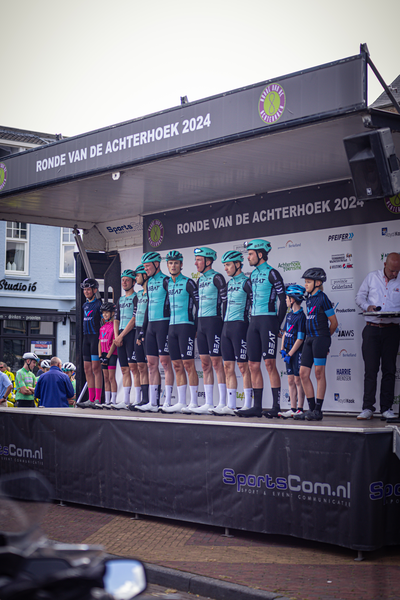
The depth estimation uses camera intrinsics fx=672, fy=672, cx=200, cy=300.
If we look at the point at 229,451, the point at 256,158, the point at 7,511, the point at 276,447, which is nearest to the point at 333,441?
the point at 276,447

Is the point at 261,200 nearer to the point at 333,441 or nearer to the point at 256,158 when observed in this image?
the point at 256,158

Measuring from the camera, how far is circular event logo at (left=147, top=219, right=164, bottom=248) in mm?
12125

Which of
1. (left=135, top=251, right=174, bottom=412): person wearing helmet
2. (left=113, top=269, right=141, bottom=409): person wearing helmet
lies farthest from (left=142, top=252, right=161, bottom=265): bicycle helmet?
(left=113, top=269, right=141, bottom=409): person wearing helmet

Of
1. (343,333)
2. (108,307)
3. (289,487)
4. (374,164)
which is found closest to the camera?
(374,164)

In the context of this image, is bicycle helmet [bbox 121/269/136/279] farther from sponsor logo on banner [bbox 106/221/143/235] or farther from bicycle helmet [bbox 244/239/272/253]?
bicycle helmet [bbox 244/239/272/253]

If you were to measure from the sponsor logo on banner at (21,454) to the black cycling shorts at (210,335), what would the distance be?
2877 millimetres

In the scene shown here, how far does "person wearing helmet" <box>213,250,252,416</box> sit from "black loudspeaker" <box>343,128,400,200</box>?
394cm

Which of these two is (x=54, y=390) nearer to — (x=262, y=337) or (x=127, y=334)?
(x=127, y=334)

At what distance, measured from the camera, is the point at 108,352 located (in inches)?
470

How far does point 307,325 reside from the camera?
8.95 m

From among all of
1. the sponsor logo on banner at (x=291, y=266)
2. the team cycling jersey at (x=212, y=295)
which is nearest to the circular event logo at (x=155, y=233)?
the team cycling jersey at (x=212, y=295)

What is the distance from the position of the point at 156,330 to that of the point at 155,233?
6.90ft

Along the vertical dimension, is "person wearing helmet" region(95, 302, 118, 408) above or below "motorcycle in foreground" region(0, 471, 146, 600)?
above

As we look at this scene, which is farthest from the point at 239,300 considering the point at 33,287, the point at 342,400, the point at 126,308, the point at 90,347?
the point at 33,287
